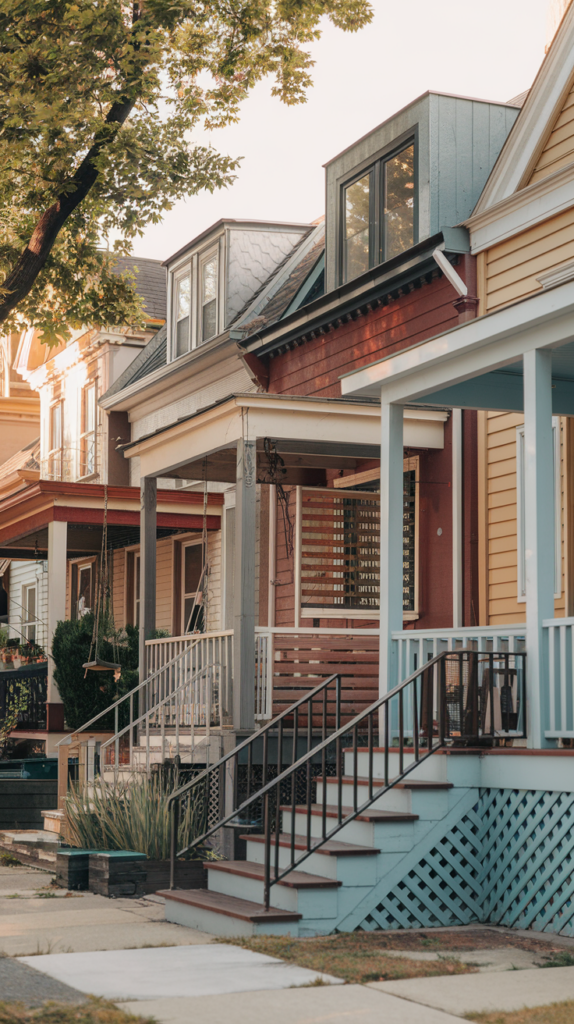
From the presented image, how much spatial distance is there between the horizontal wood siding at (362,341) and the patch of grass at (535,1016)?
694cm

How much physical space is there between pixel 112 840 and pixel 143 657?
3186 millimetres

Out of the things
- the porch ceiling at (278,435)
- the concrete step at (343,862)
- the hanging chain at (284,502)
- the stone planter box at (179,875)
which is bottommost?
the stone planter box at (179,875)

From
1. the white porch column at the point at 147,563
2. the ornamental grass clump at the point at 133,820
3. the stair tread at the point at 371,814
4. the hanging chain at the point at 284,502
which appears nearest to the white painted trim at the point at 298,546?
the hanging chain at the point at 284,502

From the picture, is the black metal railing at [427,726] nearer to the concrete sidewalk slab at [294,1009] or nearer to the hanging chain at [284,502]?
the concrete sidewalk slab at [294,1009]

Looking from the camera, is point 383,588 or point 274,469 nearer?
point 383,588

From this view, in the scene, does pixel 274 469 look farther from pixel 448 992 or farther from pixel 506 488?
pixel 448 992

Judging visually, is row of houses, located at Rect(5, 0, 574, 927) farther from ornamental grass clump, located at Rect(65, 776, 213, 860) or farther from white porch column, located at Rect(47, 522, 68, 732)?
ornamental grass clump, located at Rect(65, 776, 213, 860)

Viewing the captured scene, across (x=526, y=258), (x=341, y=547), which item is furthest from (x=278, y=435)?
(x=526, y=258)

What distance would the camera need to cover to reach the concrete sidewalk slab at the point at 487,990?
5.58 meters

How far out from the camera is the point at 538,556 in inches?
316

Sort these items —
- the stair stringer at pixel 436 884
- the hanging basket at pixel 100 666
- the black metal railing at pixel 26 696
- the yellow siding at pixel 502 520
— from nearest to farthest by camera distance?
1. the stair stringer at pixel 436 884
2. the yellow siding at pixel 502 520
3. the hanging basket at pixel 100 666
4. the black metal railing at pixel 26 696

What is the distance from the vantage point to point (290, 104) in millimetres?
15555

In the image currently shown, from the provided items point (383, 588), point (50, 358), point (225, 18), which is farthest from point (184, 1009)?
point (50, 358)

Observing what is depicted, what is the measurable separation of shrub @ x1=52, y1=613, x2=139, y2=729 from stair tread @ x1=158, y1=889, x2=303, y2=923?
24.1 ft
